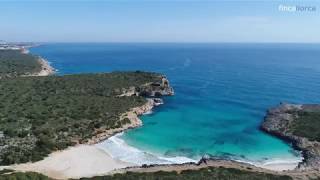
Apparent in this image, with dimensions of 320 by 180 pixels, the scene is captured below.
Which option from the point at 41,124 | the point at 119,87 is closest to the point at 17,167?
the point at 41,124

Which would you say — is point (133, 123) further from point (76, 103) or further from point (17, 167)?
point (17, 167)

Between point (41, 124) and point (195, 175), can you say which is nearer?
point (195, 175)

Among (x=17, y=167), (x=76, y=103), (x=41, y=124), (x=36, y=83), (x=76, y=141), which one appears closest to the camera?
(x=17, y=167)

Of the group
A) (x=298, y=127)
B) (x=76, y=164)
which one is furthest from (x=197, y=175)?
(x=298, y=127)

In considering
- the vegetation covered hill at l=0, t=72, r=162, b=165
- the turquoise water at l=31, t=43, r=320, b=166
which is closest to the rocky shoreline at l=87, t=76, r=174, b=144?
the vegetation covered hill at l=0, t=72, r=162, b=165

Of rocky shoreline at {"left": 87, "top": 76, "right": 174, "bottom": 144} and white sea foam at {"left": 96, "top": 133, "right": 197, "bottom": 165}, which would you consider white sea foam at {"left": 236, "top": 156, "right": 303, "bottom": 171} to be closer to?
white sea foam at {"left": 96, "top": 133, "right": 197, "bottom": 165}

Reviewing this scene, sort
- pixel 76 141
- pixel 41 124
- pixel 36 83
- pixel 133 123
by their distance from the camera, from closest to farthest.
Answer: pixel 76 141, pixel 41 124, pixel 133 123, pixel 36 83
